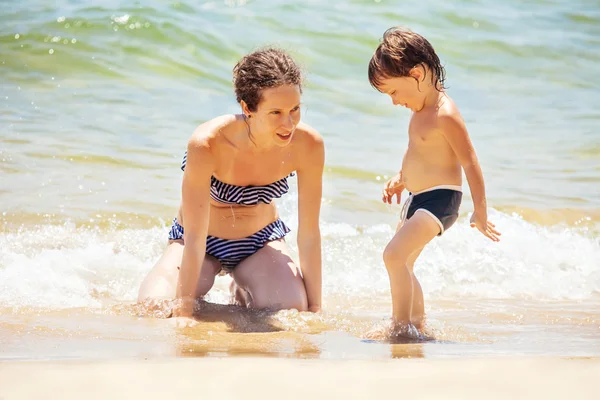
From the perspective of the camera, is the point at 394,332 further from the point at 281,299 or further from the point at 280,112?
the point at 280,112

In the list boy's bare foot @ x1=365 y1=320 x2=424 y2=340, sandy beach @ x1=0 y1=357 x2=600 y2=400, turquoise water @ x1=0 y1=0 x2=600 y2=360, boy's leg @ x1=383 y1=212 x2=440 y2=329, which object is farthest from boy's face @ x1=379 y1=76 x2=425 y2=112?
sandy beach @ x1=0 y1=357 x2=600 y2=400

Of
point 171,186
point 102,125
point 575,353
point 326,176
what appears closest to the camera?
point 575,353

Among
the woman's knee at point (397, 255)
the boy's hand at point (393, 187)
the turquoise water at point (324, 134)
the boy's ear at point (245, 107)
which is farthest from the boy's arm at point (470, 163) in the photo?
the boy's ear at point (245, 107)

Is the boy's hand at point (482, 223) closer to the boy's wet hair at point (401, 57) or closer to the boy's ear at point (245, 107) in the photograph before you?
the boy's wet hair at point (401, 57)

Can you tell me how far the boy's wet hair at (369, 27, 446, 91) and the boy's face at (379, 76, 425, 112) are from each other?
3 cm

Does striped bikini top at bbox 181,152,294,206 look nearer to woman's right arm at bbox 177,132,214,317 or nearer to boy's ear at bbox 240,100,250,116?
woman's right arm at bbox 177,132,214,317

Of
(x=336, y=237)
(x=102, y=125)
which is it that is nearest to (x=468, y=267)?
(x=336, y=237)

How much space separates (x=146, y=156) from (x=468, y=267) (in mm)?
3636

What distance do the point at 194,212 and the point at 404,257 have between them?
104 centimetres

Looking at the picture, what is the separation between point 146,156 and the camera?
27.8 ft

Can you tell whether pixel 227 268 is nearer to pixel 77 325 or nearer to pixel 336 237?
pixel 77 325

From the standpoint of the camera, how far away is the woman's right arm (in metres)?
4.30

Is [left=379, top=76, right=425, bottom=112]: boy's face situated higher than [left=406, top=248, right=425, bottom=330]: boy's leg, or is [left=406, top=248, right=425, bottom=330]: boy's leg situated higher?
[left=379, top=76, right=425, bottom=112]: boy's face

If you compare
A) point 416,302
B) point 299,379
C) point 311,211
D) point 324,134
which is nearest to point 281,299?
point 311,211
